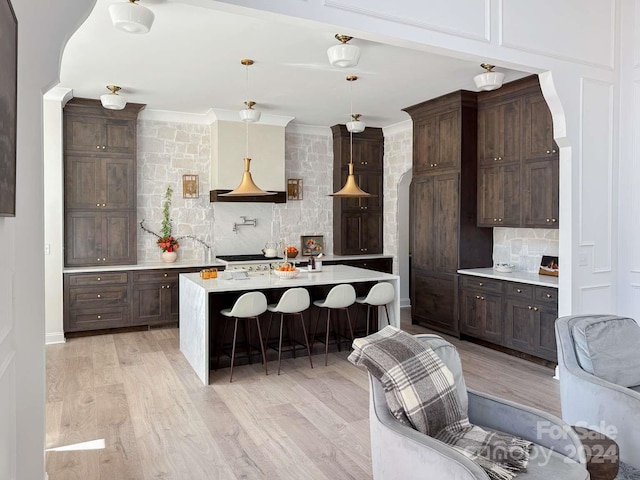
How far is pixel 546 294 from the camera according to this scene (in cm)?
488

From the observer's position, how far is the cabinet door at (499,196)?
217 inches

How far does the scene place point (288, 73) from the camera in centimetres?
521

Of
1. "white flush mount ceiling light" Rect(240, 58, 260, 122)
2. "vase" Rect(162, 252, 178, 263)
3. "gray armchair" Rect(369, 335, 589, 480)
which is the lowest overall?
"gray armchair" Rect(369, 335, 589, 480)

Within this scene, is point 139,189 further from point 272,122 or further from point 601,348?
point 601,348

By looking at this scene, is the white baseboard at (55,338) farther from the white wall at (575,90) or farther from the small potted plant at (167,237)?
the white wall at (575,90)

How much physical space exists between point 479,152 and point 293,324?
10.3ft

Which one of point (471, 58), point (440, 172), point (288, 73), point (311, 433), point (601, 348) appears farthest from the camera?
point (440, 172)

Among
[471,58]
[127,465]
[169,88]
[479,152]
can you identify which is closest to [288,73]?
[169,88]

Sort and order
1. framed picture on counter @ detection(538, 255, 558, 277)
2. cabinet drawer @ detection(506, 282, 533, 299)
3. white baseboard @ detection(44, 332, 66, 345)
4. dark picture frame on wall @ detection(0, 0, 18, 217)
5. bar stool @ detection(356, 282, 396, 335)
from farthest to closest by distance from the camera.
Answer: white baseboard @ detection(44, 332, 66, 345) → framed picture on counter @ detection(538, 255, 558, 277) → bar stool @ detection(356, 282, 396, 335) → cabinet drawer @ detection(506, 282, 533, 299) → dark picture frame on wall @ detection(0, 0, 18, 217)

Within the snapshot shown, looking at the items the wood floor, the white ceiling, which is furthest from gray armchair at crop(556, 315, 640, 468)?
the white ceiling

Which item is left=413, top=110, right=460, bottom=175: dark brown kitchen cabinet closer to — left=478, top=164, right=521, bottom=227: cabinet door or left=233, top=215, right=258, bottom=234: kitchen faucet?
left=478, top=164, right=521, bottom=227: cabinet door

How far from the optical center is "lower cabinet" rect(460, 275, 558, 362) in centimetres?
488

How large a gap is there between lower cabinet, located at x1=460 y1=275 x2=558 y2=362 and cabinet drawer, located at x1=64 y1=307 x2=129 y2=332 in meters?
4.44

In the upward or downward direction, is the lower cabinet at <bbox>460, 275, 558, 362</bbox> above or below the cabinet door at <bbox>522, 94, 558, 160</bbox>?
below
